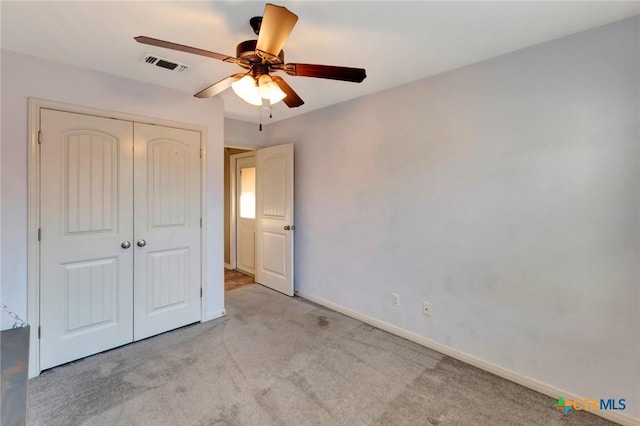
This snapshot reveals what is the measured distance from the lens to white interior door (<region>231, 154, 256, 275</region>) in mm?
4820

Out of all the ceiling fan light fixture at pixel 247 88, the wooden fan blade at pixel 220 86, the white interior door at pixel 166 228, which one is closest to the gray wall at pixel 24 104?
the white interior door at pixel 166 228

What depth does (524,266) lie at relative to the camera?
6.90 feet

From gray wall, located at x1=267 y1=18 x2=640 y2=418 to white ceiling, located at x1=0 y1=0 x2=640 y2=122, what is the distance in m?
0.25

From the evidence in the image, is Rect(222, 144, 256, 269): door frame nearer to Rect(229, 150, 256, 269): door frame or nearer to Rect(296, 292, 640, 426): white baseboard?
Rect(229, 150, 256, 269): door frame

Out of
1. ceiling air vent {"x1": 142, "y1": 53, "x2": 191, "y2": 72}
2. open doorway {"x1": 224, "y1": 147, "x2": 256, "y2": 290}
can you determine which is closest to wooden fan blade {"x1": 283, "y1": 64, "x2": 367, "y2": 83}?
ceiling air vent {"x1": 142, "y1": 53, "x2": 191, "y2": 72}

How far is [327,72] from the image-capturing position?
5.18 feet

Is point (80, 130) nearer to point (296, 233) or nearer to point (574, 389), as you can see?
point (296, 233)

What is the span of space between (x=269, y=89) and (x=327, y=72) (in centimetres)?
41

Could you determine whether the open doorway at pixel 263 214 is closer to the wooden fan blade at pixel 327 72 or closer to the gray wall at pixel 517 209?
the gray wall at pixel 517 209

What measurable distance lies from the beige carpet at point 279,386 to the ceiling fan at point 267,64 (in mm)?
1938

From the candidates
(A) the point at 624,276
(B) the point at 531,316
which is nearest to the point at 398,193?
(B) the point at 531,316

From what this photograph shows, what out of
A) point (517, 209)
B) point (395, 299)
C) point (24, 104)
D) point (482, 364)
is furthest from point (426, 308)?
point (24, 104)

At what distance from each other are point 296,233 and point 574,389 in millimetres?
2943

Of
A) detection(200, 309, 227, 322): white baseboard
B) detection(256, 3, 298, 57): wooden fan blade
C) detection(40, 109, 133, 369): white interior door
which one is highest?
detection(256, 3, 298, 57): wooden fan blade
